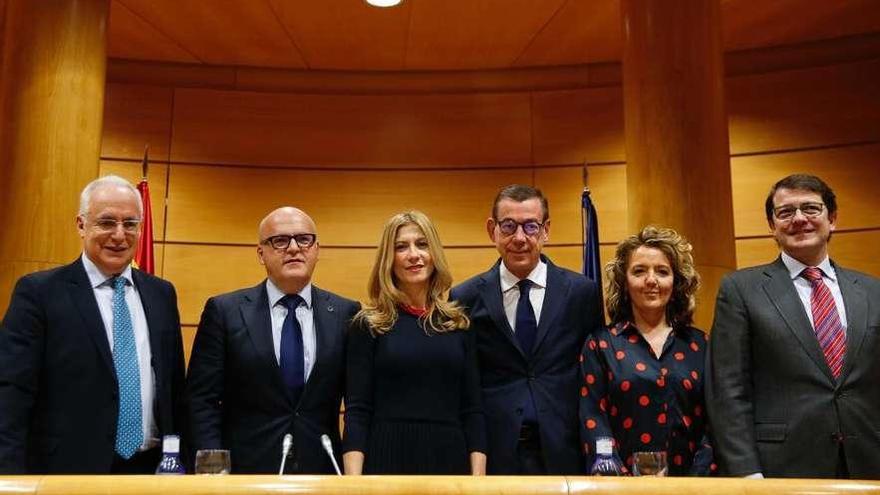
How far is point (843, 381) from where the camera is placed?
2465 millimetres

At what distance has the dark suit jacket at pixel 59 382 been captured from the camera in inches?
94.9

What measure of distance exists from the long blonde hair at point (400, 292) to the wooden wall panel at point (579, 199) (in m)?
3.10

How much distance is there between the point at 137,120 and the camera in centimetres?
584

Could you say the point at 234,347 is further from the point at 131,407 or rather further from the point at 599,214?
the point at 599,214

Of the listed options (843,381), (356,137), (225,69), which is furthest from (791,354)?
(225,69)

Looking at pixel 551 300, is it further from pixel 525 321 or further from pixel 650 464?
pixel 650 464

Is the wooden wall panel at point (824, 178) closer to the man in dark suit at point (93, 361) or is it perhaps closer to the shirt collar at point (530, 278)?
the shirt collar at point (530, 278)

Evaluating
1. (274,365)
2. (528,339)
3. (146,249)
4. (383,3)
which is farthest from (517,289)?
(146,249)

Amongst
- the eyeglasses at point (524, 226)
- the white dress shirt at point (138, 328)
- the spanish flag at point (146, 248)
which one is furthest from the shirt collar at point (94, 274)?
the spanish flag at point (146, 248)

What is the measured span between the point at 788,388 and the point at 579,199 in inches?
134

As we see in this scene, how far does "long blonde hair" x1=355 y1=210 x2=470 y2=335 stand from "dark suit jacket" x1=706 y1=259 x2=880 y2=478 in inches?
30.6

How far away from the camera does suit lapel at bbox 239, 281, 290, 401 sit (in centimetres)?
269

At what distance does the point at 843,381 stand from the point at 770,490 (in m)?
0.96

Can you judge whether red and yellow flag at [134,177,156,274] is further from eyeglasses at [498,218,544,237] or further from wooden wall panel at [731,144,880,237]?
wooden wall panel at [731,144,880,237]
